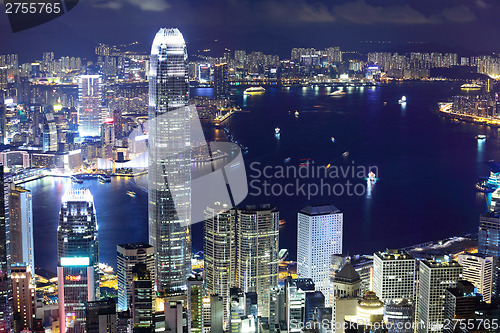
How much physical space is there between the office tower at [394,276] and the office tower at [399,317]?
16 cm

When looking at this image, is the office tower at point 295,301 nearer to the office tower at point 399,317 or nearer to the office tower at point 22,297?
the office tower at point 399,317

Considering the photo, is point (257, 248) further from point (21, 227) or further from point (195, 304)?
point (21, 227)

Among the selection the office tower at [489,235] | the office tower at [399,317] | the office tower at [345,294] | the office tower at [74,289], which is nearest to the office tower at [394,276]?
the office tower at [399,317]

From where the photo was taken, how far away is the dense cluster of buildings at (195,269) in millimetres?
4980

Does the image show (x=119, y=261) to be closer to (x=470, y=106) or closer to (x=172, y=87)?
(x=172, y=87)

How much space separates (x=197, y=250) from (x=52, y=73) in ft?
13.2

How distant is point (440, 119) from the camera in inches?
482

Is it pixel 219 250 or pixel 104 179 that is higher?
pixel 104 179

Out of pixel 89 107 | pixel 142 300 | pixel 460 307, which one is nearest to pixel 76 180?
pixel 89 107

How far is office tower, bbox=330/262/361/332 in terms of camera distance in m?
4.64

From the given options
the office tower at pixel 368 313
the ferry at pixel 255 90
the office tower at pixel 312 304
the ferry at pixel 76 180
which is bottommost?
the office tower at pixel 312 304

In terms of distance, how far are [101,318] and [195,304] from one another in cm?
80

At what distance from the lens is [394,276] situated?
18.5 ft

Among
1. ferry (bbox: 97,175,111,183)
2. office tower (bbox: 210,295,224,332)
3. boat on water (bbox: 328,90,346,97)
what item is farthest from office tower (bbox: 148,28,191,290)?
boat on water (bbox: 328,90,346,97)
